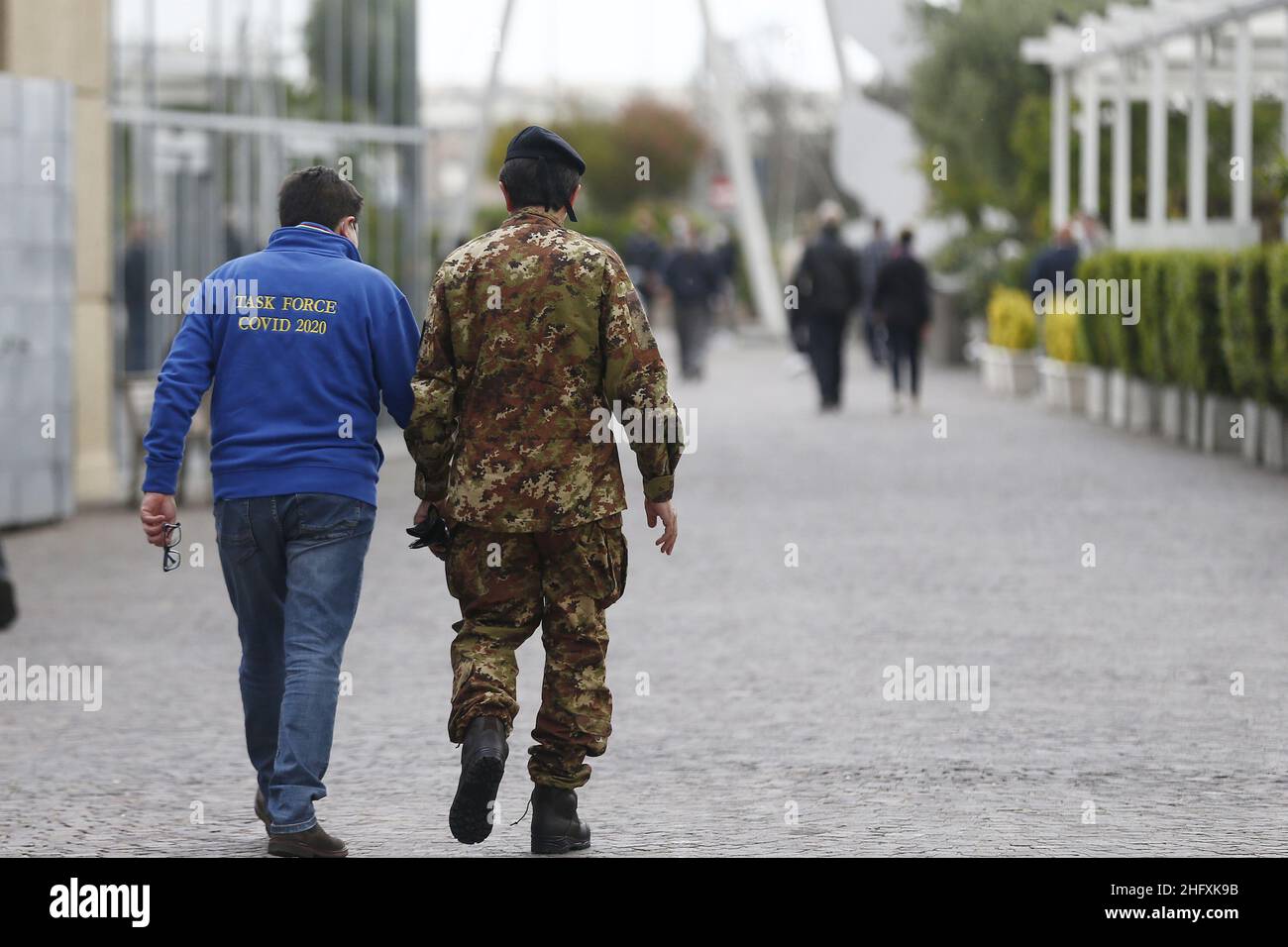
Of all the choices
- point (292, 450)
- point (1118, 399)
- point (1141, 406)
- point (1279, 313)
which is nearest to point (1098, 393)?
point (1118, 399)

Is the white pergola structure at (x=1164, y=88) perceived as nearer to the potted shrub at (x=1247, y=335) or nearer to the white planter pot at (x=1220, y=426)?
the potted shrub at (x=1247, y=335)

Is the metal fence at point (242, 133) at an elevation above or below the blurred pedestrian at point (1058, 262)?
→ above

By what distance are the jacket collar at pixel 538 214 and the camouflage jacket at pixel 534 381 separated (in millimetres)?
87

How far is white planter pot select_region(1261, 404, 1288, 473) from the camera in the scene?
16.9 meters

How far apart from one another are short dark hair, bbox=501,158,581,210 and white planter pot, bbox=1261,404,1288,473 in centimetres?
1182

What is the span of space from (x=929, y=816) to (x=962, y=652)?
3.08 meters

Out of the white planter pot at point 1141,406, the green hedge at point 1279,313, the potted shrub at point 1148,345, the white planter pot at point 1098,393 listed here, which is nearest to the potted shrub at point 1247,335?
the green hedge at point 1279,313

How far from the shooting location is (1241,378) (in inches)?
682

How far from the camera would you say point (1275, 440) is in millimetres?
17031

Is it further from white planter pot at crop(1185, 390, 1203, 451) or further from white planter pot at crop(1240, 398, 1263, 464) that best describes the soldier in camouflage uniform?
white planter pot at crop(1185, 390, 1203, 451)

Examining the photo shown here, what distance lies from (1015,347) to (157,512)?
2204 cm

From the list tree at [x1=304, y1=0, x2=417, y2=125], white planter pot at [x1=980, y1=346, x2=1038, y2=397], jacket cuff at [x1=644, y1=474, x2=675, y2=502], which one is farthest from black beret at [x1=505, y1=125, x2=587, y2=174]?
white planter pot at [x1=980, y1=346, x2=1038, y2=397]

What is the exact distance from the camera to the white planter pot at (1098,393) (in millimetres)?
22969

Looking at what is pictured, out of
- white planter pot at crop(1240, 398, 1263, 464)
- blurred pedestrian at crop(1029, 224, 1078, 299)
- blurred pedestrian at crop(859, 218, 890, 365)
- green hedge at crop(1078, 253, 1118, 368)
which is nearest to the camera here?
white planter pot at crop(1240, 398, 1263, 464)
